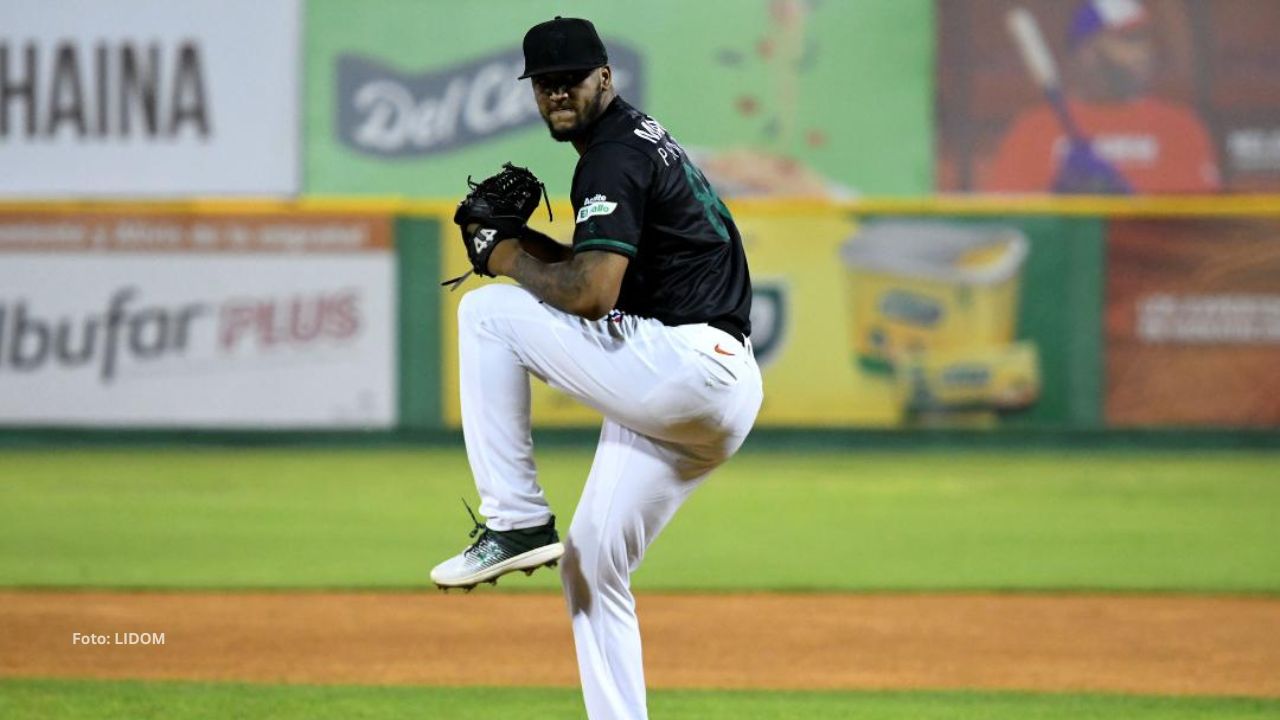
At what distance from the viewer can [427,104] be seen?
16531 millimetres

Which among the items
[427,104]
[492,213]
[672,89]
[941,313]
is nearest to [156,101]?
[427,104]

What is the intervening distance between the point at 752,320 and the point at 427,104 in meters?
4.66

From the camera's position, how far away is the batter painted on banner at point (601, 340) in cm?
426

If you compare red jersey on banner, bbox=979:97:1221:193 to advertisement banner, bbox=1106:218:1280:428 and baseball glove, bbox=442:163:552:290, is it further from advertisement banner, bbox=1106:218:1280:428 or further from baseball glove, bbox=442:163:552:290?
baseball glove, bbox=442:163:552:290

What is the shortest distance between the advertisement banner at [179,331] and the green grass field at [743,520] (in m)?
0.35

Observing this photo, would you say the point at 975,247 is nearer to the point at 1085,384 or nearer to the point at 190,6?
the point at 1085,384

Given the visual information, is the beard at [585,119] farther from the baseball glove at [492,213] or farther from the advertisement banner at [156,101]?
the advertisement banner at [156,101]

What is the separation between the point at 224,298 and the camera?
503 inches

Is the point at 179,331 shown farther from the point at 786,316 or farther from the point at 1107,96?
the point at 1107,96

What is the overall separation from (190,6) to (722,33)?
4.73 m

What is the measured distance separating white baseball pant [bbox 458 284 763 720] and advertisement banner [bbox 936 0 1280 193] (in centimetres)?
1194

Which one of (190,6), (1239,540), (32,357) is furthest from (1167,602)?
(190,6)

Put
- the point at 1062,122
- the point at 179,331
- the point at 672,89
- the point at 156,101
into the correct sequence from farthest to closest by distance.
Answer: the point at 156,101 < the point at 672,89 < the point at 1062,122 < the point at 179,331

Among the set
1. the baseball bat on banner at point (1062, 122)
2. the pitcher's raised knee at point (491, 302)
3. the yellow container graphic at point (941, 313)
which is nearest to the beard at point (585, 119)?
the pitcher's raised knee at point (491, 302)
